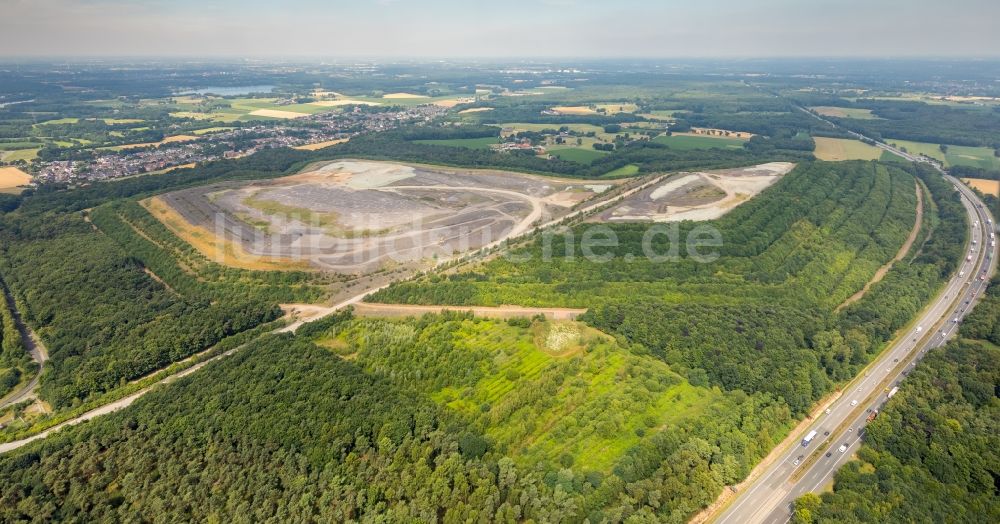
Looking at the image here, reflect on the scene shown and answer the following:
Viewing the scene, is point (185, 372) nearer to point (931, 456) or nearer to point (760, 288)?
point (760, 288)

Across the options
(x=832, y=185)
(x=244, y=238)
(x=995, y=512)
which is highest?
(x=832, y=185)

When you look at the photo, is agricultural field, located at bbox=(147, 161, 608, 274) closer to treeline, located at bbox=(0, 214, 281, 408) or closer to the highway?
treeline, located at bbox=(0, 214, 281, 408)

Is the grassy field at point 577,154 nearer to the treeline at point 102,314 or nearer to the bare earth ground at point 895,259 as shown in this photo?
the bare earth ground at point 895,259

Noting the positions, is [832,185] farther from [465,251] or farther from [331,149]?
[331,149]

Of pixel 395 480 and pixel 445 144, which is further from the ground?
pixel 445 144

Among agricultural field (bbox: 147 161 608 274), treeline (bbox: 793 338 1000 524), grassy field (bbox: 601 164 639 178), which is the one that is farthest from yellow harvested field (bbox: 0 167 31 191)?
treeline (bbox: 793 338 1000 524)

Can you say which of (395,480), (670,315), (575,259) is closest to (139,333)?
(395,480)
